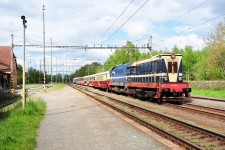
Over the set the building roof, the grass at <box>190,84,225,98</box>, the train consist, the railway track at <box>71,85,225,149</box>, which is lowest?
the railway track at <box>71,85,225,149</box>

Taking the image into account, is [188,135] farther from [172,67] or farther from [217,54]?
[217,54]

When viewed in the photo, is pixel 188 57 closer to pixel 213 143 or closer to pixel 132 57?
pixel 132 57

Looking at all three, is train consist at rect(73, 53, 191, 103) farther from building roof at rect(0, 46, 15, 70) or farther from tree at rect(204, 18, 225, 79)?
building roof at rect(0, 46, 15, 70)

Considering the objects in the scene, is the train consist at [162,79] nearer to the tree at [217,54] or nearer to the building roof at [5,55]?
the tree at [217,54]

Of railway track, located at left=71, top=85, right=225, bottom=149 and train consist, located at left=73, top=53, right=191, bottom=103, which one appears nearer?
railway track, located at left=71, top=85, right=225, bottom=149

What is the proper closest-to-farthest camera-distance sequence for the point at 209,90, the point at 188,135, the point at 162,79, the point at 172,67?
1. the point at 188,135
2. the point at 162,79
3. the point at 172,67
4. the point at 209,90

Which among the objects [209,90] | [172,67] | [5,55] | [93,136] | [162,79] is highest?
[5,55]

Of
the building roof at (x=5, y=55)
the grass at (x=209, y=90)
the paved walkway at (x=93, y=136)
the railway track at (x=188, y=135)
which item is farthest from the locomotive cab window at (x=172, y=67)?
the building roof at (x=5, y=55)

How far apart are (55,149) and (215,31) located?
31.9 m

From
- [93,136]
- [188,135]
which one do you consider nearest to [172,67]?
[188,135]

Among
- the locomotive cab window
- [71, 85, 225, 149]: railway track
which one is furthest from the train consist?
[71, 85, 225, 149]: railway track

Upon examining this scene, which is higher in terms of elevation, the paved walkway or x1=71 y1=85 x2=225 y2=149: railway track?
x1=71 y1=85 x2=225 y2=149: railway track

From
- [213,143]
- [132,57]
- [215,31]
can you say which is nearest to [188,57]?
[132,57]

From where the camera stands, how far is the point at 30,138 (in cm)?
698
